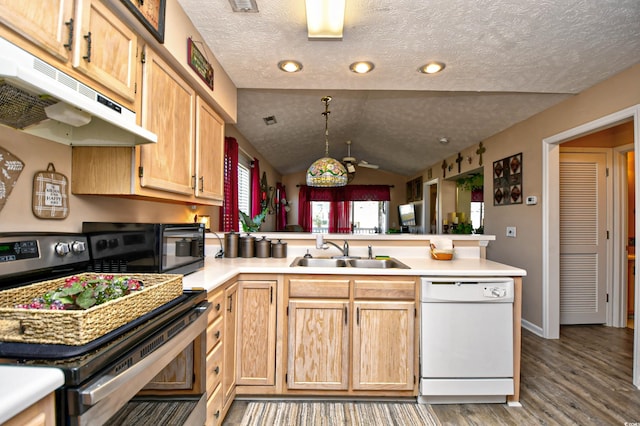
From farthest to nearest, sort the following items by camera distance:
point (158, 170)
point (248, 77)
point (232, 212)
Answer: point (232, 212)
point (248, 77)
point (158, 170)

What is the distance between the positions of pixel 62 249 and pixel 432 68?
2438 millimetres

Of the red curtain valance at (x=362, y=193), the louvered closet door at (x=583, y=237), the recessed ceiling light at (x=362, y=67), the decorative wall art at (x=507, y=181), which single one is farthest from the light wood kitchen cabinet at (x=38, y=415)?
the red curtain valance at (x=362, y=193)

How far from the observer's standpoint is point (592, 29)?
1936 mm

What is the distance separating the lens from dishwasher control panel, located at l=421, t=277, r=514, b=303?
202 centimetres

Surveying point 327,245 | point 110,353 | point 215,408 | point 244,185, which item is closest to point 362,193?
point 244,185

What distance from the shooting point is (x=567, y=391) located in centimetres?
225

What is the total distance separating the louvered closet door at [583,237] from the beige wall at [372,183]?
4983 mm

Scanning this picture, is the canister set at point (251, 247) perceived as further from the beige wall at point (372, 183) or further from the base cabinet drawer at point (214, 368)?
the beige wall at point (372, 183)

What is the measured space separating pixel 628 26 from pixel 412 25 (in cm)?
127

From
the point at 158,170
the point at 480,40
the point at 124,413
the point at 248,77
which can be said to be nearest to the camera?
the point at 124,413

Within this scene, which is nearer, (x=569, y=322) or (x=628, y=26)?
(x=628, y=26)

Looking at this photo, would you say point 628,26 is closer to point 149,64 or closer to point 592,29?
point 592,29

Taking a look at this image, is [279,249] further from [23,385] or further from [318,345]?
[23,385]

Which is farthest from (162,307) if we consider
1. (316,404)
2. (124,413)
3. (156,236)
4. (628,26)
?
(628,26)
